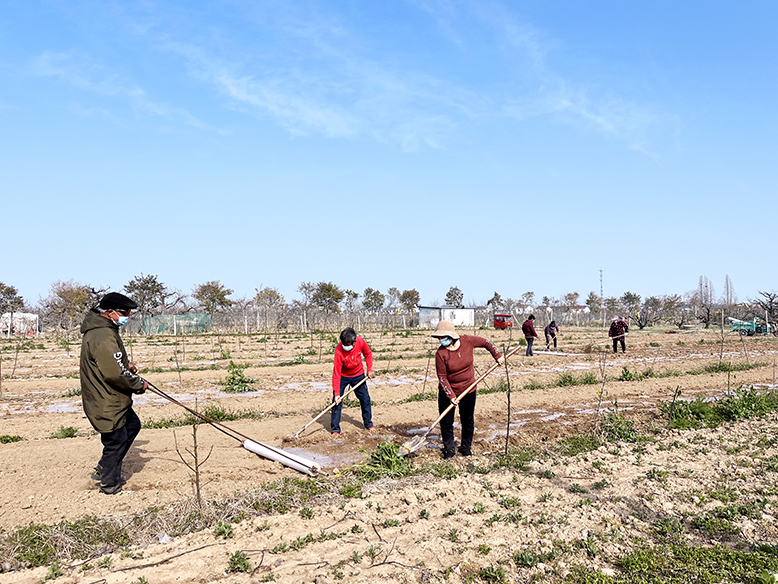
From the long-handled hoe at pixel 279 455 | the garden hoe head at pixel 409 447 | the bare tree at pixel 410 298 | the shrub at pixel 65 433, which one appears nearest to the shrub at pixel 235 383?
the shrub at pixel 65 433

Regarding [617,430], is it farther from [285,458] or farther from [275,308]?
[275,308]

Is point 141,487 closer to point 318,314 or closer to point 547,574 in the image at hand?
point 547,574

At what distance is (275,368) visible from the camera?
1667cm

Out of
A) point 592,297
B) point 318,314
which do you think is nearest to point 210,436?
point 318,314

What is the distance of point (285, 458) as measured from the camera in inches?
250

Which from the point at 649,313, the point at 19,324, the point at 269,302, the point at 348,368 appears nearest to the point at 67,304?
the point at 19,324

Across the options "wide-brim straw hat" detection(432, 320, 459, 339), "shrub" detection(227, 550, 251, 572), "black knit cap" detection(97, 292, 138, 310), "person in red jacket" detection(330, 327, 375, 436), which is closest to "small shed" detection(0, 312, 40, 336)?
"person in red jacket" detection(330, 327, 375, 436)

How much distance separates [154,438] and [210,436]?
2.59ft

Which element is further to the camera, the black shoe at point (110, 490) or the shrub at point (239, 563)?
the black shoe at point (110, 490)

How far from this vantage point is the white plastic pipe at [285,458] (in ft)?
19.9

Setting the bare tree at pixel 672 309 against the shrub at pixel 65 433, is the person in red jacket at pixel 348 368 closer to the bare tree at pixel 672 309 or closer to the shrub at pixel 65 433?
the shrub at pixel 65 433

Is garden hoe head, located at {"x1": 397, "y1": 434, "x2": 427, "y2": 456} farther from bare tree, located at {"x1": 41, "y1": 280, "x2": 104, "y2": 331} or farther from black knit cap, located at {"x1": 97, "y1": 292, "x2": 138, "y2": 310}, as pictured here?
bare tree, located at {"x1": 41, "y1": 280, "x2": 104, "y2": 331}

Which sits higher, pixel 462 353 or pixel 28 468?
pixel 462 353

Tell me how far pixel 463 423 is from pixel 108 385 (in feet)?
13.5
